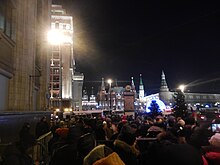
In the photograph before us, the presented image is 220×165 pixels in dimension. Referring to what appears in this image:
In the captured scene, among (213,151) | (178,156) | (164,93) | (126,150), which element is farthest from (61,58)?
(178,156)

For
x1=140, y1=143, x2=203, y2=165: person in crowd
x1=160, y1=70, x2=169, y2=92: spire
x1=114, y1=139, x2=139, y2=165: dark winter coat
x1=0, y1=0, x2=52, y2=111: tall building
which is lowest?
x1=114, y1=139, x2=139, y2=165: dark winter coat

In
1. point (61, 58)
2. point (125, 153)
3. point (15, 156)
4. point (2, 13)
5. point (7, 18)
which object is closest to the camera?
point (15, 156)

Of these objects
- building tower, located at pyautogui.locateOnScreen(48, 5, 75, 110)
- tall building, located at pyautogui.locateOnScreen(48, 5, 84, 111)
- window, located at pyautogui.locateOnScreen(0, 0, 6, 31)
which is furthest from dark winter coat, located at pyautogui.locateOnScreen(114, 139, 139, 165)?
building tower, located at pyautogui.locateOnScreen(48, 5, 75, 110)

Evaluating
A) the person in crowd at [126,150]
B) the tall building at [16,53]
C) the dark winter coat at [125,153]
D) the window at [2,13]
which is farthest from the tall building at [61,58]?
the dark winter coat at [125,153]

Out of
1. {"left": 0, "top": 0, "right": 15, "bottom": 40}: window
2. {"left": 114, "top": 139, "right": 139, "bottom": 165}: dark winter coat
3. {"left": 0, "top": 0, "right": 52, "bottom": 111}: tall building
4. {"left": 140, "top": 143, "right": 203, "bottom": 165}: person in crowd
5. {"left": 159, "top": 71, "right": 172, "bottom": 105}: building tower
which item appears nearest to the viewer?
{"left": 140, "top": 143, "right": 203, "bottom": 165}: person in crowd

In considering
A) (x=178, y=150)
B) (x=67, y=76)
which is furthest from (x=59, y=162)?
(x=67, y=76)

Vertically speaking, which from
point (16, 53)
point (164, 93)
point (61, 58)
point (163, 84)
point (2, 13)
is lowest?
point (16, 53)

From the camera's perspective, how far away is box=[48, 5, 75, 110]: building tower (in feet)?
267

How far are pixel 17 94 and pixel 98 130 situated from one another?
1097 cm

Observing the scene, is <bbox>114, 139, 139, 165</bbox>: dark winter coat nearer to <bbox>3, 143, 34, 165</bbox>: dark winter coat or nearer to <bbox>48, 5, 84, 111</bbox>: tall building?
<bbox>3, 143, 34, 165</bbox>: dark winter coat

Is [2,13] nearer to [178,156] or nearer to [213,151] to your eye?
[213,151]

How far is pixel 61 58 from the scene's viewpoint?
89.8 meters

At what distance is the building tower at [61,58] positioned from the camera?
81375 mm

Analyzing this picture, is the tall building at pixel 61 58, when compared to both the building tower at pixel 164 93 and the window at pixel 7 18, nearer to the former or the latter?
the building tower at pixel 164 93
